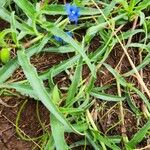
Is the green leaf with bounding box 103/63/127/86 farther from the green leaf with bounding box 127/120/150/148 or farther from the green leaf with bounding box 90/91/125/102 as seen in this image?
the green leaf with bounding box 127/120/150/148

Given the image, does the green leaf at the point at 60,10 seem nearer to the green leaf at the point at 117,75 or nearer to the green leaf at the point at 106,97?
Result: the green leaf at the point at 117,75

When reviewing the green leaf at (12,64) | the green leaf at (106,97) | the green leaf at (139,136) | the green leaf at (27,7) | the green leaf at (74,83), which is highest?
the green leaf at (27,7)

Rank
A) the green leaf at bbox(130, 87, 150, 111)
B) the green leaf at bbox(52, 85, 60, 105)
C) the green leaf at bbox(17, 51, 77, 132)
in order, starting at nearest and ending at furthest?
the green leaf at bbox(17, 51, 77, 132), the green leaf at bbox(52, 85, 60, 105), the green leaf at bbox(130, 87, 150, 111)

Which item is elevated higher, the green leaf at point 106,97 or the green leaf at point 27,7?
the green leaf at point 27,7

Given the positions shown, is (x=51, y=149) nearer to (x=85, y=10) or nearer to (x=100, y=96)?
(x=100, y=96)

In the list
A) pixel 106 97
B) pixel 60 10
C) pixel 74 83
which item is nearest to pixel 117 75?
pixel 106 97

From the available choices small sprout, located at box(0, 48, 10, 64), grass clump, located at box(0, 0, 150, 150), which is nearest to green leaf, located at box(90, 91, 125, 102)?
grass clump, located at box(0, 0, 150, 150)

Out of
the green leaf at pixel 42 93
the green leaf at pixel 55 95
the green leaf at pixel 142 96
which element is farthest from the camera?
the green leaf at pixel 142 96

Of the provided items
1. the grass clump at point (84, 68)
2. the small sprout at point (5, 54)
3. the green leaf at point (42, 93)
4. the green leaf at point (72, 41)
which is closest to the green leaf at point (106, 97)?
the grass clump at point (84, 68)
